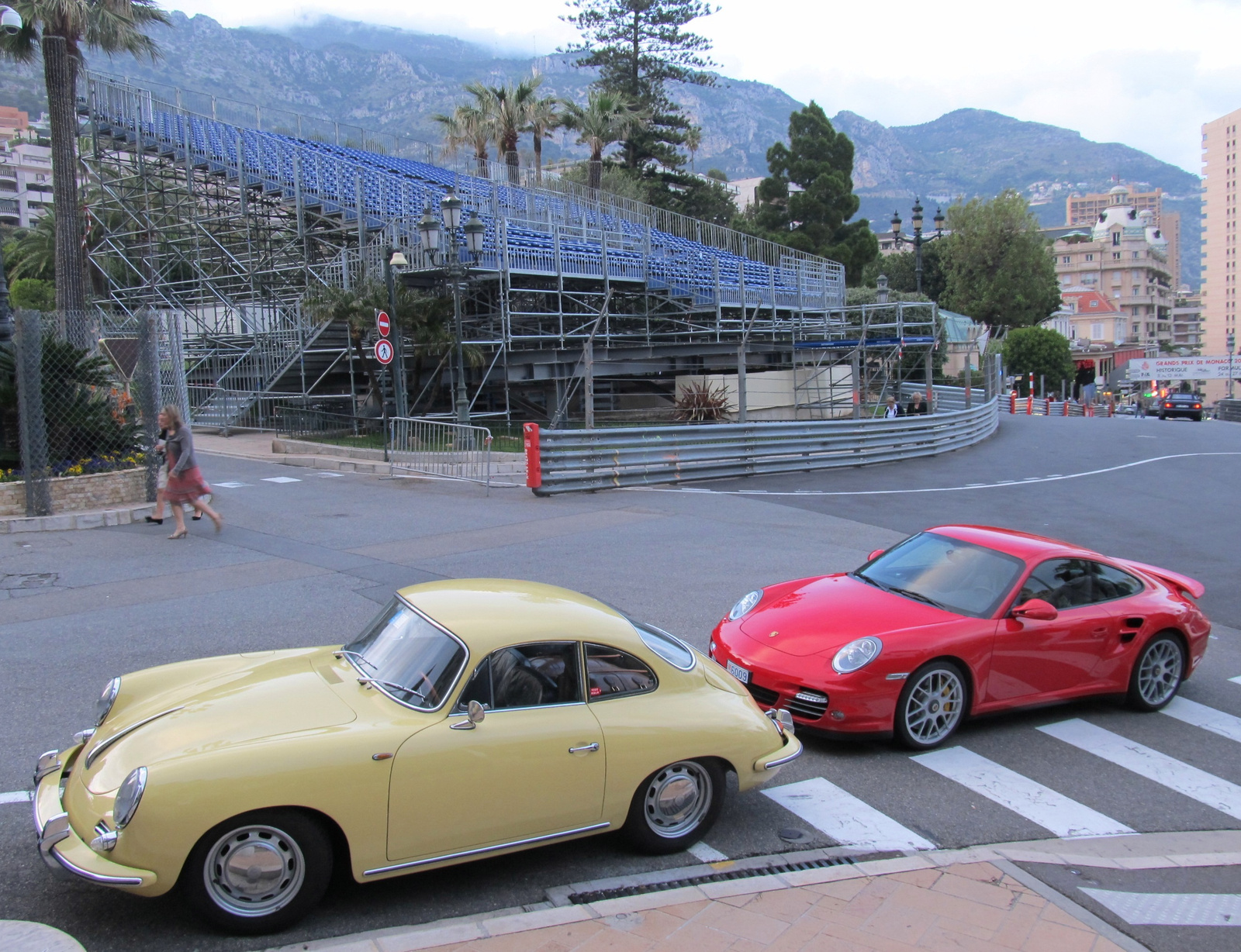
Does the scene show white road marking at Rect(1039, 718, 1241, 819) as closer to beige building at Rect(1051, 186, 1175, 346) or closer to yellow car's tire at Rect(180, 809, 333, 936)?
yellow car's tire at Rect(180, 809, 333, 936)

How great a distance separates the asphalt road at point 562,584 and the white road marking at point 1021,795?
96 mm

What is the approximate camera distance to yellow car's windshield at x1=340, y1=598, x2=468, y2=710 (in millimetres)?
4242

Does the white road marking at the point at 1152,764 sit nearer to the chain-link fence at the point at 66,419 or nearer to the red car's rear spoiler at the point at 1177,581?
the red car's rear spoiler at the point at 1177,581

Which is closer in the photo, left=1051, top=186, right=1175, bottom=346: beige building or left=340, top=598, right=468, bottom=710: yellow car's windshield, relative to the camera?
left=340, top=598, right=468, bottom=710: yellow car's windshield

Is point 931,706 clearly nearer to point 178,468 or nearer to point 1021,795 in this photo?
point 1021,795

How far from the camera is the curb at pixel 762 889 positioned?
374 cm

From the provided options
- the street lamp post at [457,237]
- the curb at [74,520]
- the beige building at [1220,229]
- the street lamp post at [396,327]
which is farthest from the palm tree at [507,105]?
the beige building at [1220,229]

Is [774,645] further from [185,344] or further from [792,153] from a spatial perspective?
[792,153]

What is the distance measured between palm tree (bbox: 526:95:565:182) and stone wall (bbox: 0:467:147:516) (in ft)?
106

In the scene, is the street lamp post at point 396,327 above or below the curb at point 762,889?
above

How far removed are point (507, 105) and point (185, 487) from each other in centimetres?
3574

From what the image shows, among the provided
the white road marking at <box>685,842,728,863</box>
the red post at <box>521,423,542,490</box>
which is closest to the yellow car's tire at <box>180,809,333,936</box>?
the white road marking at <box>685,842,728,863</box>

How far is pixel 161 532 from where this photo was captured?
12578 millimetres

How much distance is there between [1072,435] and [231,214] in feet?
98.6
